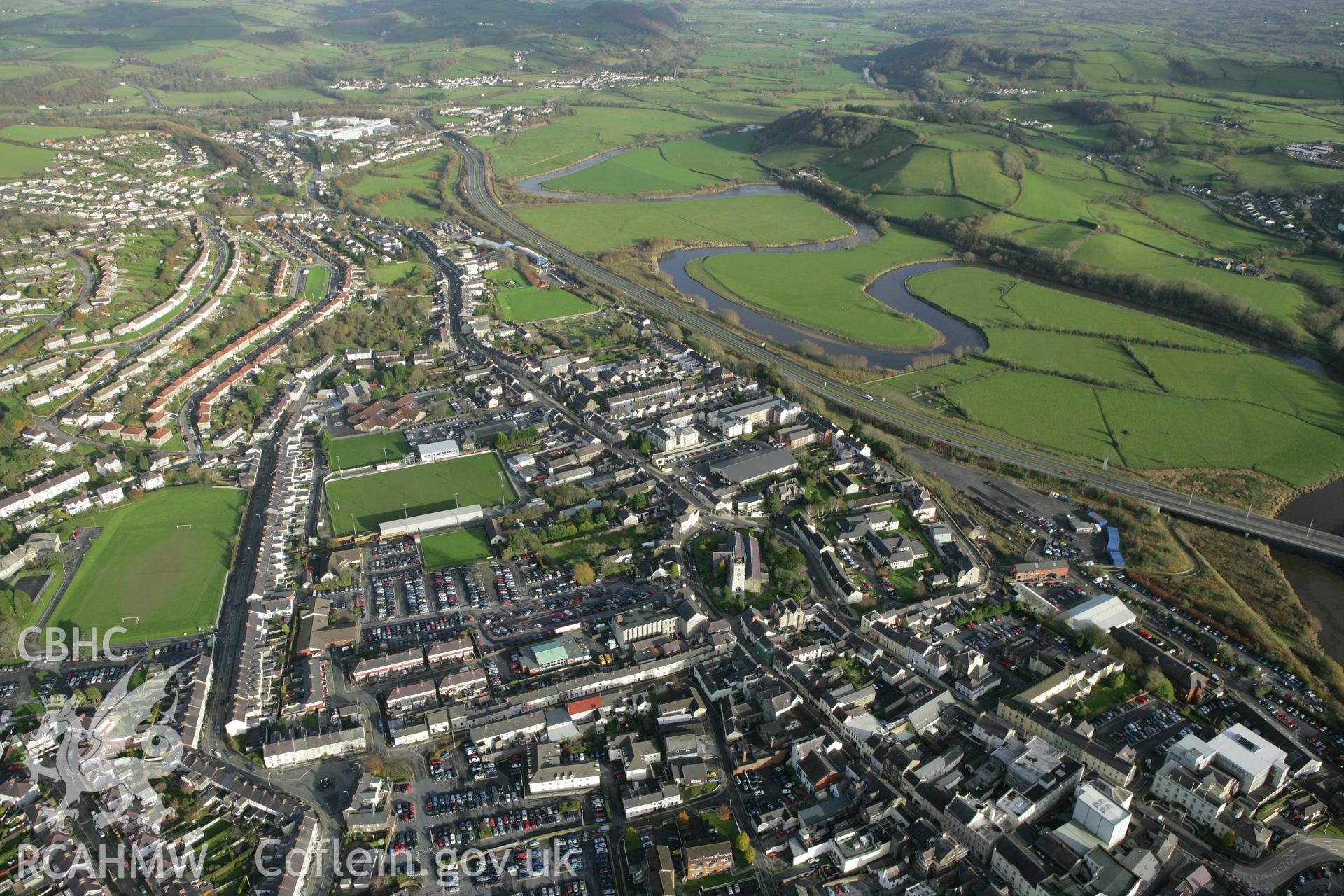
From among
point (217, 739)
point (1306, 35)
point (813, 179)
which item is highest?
point (1306, 35)

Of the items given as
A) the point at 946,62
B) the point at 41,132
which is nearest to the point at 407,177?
the point at 41,132

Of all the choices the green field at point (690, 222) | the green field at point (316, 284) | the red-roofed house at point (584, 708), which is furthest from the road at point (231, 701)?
the green field at point (690, 222)

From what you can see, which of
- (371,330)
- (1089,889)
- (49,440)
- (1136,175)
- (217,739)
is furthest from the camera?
(1136,175)

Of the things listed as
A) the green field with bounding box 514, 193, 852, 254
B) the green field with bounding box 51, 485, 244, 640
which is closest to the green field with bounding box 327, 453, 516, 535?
the green field with bounding box 51, 485, 244, 640

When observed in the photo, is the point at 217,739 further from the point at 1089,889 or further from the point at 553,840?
the point at 1089,889

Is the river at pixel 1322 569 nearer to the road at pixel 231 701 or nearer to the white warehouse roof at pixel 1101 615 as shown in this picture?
the white warehouse roof at pixel 1101 615

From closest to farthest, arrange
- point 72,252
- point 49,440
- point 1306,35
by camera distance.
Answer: point 49,440 → point 72,252 → point 1306,35

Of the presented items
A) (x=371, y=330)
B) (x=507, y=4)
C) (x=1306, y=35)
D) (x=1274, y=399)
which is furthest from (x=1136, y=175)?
(x=507, y=4)

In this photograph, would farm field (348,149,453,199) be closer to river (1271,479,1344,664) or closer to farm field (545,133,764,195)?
farm field (545,133,764,195)
